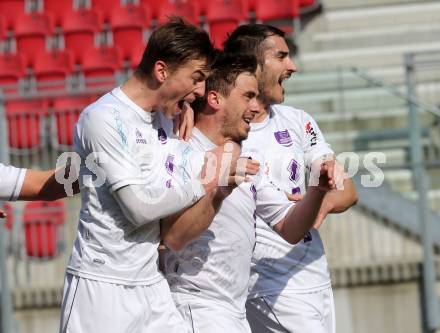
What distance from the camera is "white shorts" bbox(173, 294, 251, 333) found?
4223mm

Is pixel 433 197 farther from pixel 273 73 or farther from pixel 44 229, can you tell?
pixel 273 73

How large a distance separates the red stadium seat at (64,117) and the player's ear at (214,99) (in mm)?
4531

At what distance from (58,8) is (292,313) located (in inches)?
306

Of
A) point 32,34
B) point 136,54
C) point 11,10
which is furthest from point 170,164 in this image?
point 11,10

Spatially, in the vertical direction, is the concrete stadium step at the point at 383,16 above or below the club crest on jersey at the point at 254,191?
above

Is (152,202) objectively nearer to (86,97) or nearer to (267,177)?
(267,177)

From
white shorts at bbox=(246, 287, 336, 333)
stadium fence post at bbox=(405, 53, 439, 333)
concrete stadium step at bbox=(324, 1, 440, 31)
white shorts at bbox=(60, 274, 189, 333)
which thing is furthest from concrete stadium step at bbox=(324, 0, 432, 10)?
white shorts at bbox=(60, 274, 189, 333)

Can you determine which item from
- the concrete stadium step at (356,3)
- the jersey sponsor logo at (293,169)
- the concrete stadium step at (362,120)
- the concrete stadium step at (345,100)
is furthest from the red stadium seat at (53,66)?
the jersey sponsor logo at (293,169)

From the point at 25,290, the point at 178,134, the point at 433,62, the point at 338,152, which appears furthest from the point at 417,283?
the point at 178,134

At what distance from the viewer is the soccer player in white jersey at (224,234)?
4.27m

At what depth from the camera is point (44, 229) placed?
8.24 m

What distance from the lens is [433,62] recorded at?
28.0 ft

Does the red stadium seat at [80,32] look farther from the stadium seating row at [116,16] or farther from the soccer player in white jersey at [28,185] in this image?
the soccer player in white jersey at [28,185]

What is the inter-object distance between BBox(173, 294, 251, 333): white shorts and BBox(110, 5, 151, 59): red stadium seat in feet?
24.0
